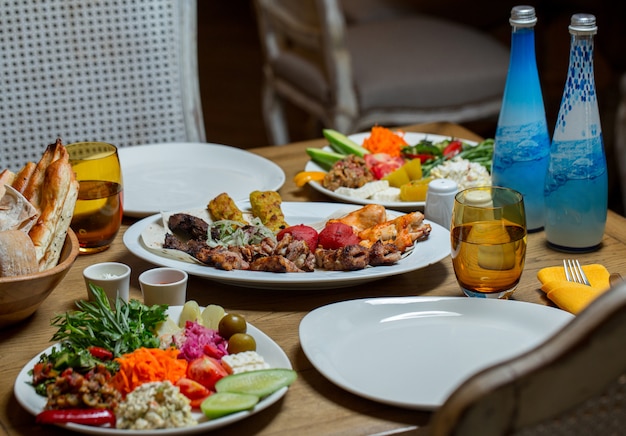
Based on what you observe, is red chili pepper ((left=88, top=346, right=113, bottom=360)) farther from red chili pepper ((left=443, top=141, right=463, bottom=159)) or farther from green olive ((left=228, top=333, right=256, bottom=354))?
red chili pepper ((left=443, top=141, right=463, bottom=159))

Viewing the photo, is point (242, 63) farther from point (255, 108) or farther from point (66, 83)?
point (66, 83)

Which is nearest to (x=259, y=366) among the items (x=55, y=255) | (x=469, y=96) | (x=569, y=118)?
(x=55, y=255)

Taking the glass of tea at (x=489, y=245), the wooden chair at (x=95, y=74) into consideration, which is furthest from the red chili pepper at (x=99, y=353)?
the wooden chair at (x=95, y=74)

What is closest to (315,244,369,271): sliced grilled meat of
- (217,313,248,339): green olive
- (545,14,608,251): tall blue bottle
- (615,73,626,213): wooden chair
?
(217,313,248,339): green olive

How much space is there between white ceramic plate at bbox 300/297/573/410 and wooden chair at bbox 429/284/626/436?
32 cm

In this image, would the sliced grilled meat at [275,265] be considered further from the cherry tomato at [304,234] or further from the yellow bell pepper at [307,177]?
the yellow bell pepper at [307,177]

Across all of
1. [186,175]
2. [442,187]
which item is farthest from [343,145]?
[442,187]

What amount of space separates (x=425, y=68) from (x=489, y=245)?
1904 mm

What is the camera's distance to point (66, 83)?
2133 mm

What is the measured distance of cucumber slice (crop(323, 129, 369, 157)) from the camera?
177 centimetres

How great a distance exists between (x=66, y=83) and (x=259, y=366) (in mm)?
1402

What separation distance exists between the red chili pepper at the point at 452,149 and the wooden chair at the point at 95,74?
2.41 ft

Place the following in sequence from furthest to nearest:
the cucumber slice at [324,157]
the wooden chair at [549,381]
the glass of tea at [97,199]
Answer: the cucumber slice at [324,157]
the glass of tea at [97,199]
the wooden chair at [549,381]

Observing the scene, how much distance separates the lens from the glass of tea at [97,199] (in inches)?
53.0
